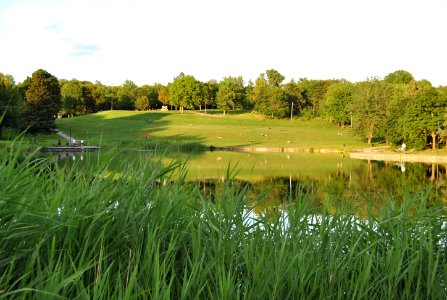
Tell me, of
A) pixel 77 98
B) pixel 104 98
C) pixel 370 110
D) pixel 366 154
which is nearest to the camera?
pixel 366 154

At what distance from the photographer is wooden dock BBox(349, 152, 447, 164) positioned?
47206mm

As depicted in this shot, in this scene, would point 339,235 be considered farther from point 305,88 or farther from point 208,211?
point 305,88

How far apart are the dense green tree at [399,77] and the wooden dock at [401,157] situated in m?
67.0

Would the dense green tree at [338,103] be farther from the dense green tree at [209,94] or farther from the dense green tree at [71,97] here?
the dense green tree at [71,97]

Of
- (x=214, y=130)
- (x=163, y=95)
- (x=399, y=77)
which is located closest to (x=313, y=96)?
(x=399, y=77)

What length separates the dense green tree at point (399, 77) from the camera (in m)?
118

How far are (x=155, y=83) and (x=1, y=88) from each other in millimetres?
78722

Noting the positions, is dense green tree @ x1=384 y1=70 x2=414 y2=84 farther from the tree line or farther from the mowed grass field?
the mowed grass field

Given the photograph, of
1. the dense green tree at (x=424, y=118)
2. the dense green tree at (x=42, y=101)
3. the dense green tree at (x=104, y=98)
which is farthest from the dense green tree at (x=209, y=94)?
the dense green tree at (x=424, y=118)

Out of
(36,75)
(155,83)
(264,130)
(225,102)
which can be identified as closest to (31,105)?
(36,75)

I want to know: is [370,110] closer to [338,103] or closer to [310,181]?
[338,103]

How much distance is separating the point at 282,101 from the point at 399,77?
1581 inches

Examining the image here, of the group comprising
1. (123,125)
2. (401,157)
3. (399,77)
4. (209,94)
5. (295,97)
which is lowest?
(401,157)

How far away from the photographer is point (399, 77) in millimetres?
120875
